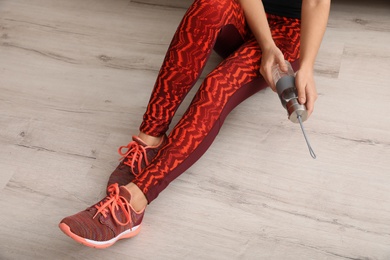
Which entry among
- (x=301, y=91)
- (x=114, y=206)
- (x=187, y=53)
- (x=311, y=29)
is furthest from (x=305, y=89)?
(x=114, y=206)

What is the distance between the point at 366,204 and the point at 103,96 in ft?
2.94

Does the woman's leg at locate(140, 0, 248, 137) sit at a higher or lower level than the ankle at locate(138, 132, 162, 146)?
higher

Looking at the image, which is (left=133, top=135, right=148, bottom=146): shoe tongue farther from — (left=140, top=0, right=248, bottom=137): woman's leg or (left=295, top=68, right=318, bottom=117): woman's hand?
(left=295, top=68, right=318, bottom=117): woman's hand

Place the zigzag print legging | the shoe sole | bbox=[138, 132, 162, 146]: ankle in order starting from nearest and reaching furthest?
the shoe sole, the zigzag print legging, bbox=[138, 132, 162, 146]: ankle

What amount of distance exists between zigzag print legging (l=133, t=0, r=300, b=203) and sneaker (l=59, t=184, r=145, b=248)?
59 millimetres

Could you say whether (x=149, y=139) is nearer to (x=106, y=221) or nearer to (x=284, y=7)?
(x=106, y=221)

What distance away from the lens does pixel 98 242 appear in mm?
1424

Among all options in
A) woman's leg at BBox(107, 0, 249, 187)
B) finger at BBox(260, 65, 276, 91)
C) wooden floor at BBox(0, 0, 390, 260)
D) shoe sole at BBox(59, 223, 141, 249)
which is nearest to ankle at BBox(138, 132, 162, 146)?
woman's leg at BBox(107, 0, 249, 187)

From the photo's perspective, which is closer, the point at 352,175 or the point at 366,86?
the point at 352,175

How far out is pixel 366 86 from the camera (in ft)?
5.87

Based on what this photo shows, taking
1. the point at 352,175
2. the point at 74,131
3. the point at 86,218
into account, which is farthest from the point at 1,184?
the point at 352,175

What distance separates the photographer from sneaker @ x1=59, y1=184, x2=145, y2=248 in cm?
139

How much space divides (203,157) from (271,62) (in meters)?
0.34

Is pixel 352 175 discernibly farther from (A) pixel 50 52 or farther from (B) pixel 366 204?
(A) pixel 50 52
